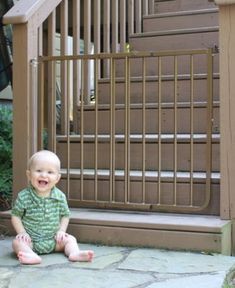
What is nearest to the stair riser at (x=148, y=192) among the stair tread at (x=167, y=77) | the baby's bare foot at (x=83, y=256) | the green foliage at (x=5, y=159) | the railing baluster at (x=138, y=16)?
the green foliage at (x=5, y=159)

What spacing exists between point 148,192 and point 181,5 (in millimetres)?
2824

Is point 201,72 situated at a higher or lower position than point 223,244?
higher

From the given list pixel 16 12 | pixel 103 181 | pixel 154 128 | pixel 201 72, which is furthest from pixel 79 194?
pixel 201 72

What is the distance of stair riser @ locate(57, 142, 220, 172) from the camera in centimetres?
353

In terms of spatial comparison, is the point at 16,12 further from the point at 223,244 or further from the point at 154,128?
the point at 223,244

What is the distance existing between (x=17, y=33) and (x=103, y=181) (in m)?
1.05

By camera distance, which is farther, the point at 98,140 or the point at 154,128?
the point at 154,128

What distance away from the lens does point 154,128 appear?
4066 millimetres

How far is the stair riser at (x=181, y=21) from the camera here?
5048 millimetres

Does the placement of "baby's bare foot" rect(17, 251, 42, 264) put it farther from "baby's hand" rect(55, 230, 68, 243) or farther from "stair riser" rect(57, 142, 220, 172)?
"stair riser" rect(57, 142, 220, 172)

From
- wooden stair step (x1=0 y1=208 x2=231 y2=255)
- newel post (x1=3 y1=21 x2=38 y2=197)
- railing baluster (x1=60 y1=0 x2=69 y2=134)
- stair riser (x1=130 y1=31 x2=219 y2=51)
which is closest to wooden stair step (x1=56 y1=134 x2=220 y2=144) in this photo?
railing baluster (x1=60 y1=0 x2=69 y2=134)

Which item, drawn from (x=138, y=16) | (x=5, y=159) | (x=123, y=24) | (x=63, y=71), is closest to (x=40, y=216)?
(x=5, y=159)

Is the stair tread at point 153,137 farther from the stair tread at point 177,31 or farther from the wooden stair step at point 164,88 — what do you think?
the stair tread at point 177,31

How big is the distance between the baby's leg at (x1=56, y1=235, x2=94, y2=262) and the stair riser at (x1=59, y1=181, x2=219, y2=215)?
2.02ft
